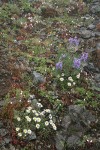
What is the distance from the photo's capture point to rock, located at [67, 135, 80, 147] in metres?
9.04

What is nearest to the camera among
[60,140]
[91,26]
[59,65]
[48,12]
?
[60,140]

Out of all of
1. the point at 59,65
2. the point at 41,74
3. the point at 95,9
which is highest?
the point at 59,65

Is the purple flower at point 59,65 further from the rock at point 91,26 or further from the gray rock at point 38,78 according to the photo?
the rock at point 91,26

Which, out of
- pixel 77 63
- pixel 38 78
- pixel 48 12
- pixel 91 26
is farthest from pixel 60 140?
pixel 48 12

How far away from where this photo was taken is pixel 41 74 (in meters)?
11.5

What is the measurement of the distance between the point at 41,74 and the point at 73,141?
3.23 metres

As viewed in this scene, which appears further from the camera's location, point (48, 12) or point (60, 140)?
point (48, 12)

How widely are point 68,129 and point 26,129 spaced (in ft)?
4.41

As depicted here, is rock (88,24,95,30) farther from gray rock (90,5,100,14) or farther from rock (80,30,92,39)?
gray rock (90,5,100,14)

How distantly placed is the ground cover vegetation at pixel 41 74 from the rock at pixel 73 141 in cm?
11

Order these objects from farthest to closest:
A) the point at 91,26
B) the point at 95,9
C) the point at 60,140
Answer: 1. the point at 95,9
2. the point at 91,26
3. the point at 60,140

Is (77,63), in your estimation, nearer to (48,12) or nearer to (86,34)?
(86,34)

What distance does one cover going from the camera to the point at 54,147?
895 cm

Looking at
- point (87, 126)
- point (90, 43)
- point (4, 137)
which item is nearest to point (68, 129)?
point (87, 126)
